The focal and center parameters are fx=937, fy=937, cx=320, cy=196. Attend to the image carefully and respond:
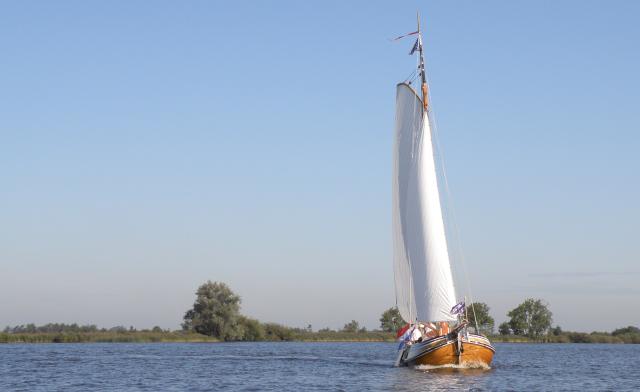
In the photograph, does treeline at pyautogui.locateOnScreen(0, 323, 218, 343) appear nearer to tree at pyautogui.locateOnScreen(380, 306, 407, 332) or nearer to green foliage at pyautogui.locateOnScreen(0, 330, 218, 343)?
green foliage at pyautogui.locateOnScreen(0, 330, 218, 343)

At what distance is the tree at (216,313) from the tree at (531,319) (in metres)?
61.6

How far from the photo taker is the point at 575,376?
6419 cm

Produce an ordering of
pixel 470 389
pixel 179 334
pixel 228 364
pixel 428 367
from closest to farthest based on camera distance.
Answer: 1. pixel 470 389
2. pixel 428 367
3. pixel 228 364
4. pixel 179 334

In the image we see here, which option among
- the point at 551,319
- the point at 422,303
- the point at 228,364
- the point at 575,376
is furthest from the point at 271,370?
the point at 551,319

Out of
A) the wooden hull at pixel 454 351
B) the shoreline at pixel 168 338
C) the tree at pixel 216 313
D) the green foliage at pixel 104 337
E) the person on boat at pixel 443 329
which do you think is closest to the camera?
the wooden hull at pixel 454 351

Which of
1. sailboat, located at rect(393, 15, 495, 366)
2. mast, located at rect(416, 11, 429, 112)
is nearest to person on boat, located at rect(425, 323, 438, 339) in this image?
sailboat, located at rect(393, 15, 495, 366)

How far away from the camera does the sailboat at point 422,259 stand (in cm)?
5906

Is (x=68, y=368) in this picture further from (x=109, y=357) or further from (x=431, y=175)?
(x=431, y=175)

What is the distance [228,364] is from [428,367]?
750 inches

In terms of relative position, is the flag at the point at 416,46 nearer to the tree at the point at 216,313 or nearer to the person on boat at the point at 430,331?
the person on boat at the point at 430,331

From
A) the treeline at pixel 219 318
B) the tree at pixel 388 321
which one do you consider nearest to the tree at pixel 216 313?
the treeline at pixel 219 318

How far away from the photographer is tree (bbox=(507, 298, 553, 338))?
177 m

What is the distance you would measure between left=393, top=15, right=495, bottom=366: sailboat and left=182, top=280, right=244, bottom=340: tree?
7481 centimetres

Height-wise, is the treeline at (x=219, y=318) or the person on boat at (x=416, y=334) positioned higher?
the treeline at (x=219, y=318)
